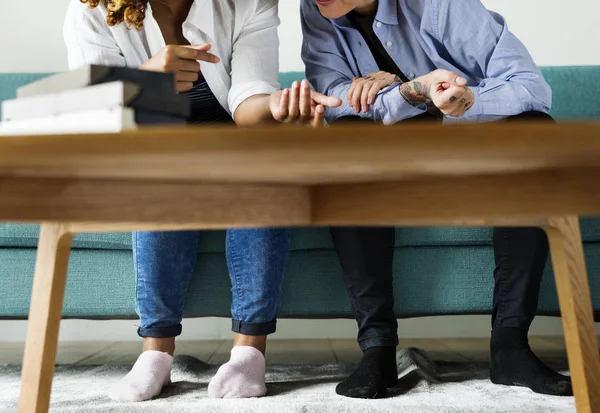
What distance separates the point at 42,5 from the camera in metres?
2.32

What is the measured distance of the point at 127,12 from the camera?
4.21 ft

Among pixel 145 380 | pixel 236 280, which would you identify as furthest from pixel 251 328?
pixel 145 380

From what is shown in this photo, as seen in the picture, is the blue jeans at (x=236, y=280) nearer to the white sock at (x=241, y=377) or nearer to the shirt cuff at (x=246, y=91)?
the white sock at (x=241, y=377)

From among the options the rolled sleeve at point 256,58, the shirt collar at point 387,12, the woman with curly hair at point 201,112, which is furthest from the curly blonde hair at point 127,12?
the shirt collar at point 387,12

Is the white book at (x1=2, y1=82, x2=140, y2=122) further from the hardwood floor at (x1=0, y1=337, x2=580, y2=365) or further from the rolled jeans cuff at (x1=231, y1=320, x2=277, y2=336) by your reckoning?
the hardwood floor at (x1=0, y1=337, x2=580, y2=365)

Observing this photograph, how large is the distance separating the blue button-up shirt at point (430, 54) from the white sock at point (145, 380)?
60 cm

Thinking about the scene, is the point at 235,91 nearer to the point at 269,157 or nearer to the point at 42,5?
the point at 269,157

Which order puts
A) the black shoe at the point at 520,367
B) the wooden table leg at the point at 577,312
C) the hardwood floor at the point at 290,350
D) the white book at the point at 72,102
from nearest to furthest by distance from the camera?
the white book at the point at 72,102
the wooden table leg at the point at 577,312
the black shoe at the point at 520,367
the hardwood floor at the point at 290,350

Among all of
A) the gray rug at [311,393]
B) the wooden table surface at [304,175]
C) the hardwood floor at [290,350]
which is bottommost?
the hardwood floor at [290,350]

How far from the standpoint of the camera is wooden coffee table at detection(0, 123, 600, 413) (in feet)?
1.28

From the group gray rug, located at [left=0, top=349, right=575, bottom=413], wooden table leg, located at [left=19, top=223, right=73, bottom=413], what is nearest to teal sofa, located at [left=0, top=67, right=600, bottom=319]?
gray rug, located at [left=0, top=349, right=575, bottom=413]

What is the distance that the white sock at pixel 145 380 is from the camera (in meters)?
1.13

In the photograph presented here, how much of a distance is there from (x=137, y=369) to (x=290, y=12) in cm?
153

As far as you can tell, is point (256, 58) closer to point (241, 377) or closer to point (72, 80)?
point (241, 377)
